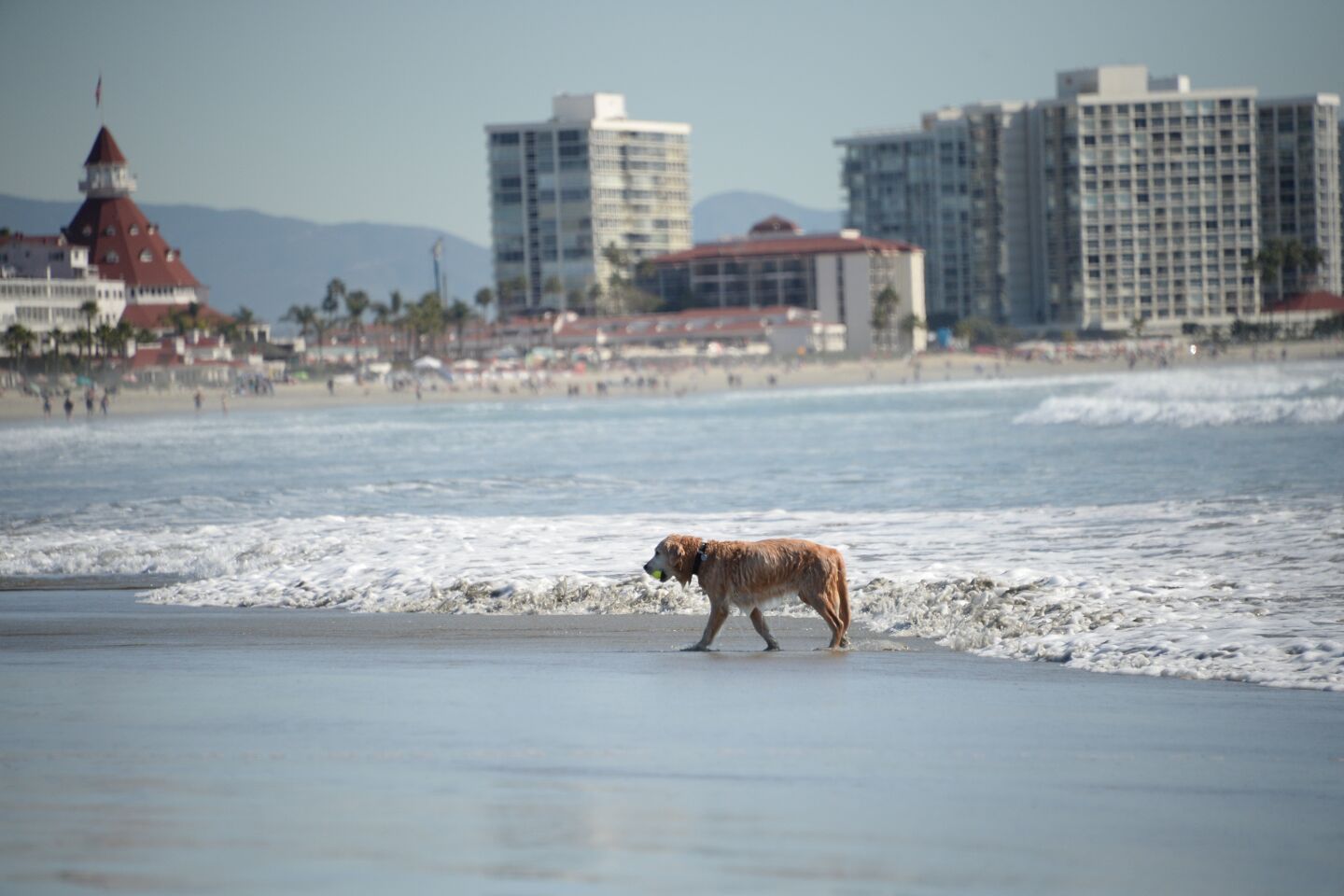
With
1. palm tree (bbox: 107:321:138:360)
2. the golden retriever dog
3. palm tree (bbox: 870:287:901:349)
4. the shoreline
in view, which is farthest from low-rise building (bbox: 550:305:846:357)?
the golden retriever dog

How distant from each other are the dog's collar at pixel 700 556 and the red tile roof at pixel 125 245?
132785 mm

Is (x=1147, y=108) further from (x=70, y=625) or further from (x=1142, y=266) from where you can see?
(x=70, y=625)

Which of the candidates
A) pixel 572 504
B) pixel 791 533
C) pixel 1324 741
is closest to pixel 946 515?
pixel 791 533

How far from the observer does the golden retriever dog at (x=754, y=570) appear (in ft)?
29.7

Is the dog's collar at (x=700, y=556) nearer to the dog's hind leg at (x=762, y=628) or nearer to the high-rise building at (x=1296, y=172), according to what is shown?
the dog's hind leg at (x=762, y=628)

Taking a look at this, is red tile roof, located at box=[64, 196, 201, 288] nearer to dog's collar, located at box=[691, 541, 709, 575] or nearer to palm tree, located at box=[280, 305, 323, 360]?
palm tree, located at box=[280, 305, 323, 360]

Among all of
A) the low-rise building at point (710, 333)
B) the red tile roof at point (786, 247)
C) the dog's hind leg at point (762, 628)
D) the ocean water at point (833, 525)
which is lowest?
the ocean water at point (833, 525)

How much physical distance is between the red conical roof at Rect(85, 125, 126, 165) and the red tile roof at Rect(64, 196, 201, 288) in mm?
3687

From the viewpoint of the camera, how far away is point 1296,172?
187 metres

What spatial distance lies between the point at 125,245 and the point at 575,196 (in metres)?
57.7

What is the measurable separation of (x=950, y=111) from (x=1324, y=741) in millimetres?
193392

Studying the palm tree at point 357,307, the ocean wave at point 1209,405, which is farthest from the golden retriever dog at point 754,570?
the palm tree at point 357,307

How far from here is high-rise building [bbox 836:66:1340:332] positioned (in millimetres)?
168875

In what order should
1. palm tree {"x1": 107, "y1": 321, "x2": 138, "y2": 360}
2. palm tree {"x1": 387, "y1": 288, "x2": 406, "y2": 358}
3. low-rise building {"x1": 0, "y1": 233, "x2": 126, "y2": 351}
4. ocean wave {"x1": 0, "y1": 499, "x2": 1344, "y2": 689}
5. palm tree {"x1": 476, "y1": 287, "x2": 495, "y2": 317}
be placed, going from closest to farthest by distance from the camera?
1. ocean wave {"x1": 0, "y1": 499, "x2": 1344, "y2": 689}
2. palm tree {"x1": 107, "y1": 321, "x2": 138, "y2": 360}
3. low-rise building {"x1": 0, "y1": 233, "x2": 126, "y2": 351}
4. palm tree {"x1": 387, "y1": 288, "x2": 406, "y2": 358}
5. palm tree {"x1": 476, "y1": 287, "x2": 495, "y2": 317}
